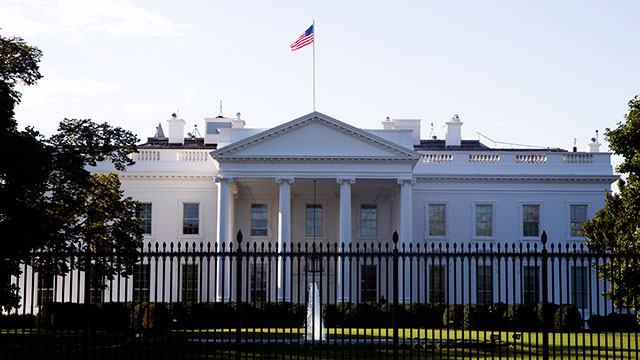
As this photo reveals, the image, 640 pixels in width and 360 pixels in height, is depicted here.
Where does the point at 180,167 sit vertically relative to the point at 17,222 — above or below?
above

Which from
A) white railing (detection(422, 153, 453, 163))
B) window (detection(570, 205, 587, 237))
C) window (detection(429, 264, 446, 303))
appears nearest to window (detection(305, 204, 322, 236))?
white railing (detection(422, 153, 453, 163))

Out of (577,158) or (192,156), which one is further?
(577,158)

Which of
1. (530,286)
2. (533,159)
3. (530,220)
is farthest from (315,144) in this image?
(530,286)

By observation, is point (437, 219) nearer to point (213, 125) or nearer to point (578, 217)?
point (578, 217)

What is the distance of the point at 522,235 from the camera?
43.2 m

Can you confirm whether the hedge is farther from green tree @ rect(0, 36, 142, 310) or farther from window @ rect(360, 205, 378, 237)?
window @ rect(360, 205, 378, 237)

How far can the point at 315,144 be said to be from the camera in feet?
131

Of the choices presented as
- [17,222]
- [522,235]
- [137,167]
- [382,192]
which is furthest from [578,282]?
[17,222]

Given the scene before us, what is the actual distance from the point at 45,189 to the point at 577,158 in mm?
31255

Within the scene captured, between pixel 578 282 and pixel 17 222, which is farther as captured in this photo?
pixel 578 282

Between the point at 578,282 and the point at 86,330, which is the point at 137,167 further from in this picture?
the point at 86,330

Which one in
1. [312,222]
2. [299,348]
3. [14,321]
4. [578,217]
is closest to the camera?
[299,348]

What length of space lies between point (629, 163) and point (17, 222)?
14.4 meters

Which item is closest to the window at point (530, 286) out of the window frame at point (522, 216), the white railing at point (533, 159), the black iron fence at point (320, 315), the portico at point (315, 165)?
the black iron fence at point (320, 315)
